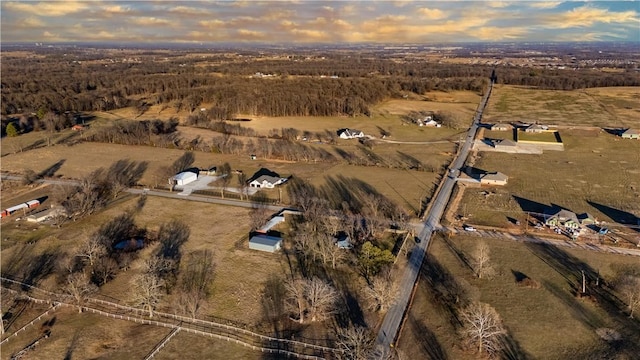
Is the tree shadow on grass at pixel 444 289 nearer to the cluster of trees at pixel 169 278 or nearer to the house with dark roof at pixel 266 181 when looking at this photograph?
the cluster of trees at pixel 169 278

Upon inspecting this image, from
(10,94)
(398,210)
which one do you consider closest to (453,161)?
(398,210)

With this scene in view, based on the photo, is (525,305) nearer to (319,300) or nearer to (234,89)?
(319,300)

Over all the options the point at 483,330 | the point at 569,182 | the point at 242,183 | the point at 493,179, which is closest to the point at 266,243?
the point at 242,183

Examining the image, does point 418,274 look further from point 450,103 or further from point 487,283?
point 450,103

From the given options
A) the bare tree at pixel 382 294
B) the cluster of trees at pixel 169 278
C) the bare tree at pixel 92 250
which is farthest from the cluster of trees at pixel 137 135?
the bare tree at pixel 382 294

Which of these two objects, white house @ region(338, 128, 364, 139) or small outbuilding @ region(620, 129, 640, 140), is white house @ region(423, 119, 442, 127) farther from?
small outbuilding @ region(620, 129, 640, 140)

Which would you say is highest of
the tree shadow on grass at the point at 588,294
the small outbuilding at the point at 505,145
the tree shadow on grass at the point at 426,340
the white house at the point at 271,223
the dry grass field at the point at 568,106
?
the dry grass field at the point at 568,106

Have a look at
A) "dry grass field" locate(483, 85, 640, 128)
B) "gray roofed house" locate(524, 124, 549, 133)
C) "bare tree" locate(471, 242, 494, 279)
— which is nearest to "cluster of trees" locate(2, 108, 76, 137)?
"bare tree" locate(471, 242, 494, 279)
